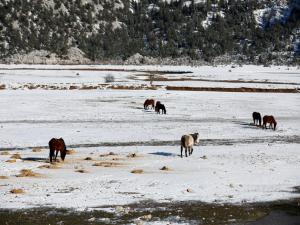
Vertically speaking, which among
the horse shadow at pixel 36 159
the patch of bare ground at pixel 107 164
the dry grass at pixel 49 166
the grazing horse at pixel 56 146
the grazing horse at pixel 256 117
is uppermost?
the grazing horse at pixel 256 117

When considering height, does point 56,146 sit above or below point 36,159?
above

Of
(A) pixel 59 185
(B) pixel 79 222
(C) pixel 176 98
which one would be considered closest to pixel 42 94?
(C) pixel 176 98

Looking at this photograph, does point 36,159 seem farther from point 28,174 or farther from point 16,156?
point 28,174

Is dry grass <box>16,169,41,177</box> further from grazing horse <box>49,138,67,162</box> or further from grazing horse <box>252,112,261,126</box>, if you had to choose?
grazing horse <box>252,112,261,126</box>

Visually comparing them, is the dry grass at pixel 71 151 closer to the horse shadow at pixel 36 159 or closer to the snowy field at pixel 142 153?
the snowy field at pixel 142 153

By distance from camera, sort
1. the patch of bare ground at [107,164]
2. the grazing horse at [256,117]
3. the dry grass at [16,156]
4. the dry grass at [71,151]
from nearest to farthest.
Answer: the patch of bare ground at [107,164] → the dry grass at [16,156] → the dry grass at [71,151] → the grazing horse at [256,117]

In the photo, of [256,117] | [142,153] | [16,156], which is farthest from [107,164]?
[256,117]

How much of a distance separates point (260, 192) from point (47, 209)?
7315mm

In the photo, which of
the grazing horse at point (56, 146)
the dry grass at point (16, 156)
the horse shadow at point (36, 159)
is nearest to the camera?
the grazing horse at point (56, 146)

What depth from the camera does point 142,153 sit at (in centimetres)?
2767

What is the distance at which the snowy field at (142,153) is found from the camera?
18.7 m

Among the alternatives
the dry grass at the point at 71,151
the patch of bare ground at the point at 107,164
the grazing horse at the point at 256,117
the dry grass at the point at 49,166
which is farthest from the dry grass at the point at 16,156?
the grazing horse at the point at 256,117

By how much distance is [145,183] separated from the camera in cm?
2020

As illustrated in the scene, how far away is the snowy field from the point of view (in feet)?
61.3
